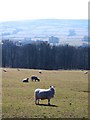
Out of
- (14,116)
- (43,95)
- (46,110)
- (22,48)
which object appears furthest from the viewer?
(22,48)

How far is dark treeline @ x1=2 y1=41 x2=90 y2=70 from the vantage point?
125537 mm

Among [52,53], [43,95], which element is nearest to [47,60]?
[52,53]

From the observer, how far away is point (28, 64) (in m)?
127

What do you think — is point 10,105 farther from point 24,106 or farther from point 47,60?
point 47,60

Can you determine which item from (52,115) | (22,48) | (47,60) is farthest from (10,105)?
(22,48)

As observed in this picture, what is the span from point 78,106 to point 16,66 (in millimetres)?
98997

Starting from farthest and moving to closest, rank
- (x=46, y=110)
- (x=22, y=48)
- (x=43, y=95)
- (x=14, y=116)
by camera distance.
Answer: (x=22, y=48)
(x=43, y=95)
(x=46, y=110)
(x=14, y=116)

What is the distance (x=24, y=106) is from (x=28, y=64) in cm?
10070

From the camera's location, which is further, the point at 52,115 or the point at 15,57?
the point at 15,57

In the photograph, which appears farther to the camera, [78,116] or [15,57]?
[15,57]

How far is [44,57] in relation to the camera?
128 meters

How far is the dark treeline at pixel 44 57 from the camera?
125537 mm

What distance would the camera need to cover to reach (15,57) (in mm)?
131125

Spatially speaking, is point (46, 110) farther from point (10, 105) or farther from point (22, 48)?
point (22, 48)
